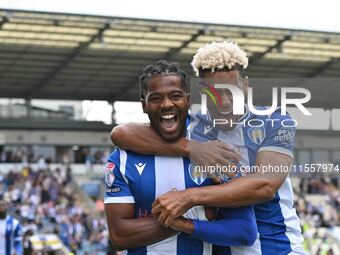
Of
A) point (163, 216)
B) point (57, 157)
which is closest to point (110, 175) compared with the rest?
point (163, 216)

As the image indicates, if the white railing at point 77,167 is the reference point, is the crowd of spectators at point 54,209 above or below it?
below

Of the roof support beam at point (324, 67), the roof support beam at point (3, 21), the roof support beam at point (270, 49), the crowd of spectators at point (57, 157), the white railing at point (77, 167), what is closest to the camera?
the roof support beam at point (3, 21)

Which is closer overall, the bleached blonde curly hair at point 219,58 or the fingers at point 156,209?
the fingers at point 156,209

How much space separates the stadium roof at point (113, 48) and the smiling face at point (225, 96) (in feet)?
67.1

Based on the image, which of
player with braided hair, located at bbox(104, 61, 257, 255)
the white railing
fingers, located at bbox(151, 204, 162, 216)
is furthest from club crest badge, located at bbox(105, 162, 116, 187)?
the white railing

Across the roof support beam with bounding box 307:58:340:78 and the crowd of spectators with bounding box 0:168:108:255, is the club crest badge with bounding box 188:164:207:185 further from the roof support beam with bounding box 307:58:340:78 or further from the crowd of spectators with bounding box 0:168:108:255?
the roof support beam with bounding box 307:58:340:78

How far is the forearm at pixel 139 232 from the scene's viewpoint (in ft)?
10.1

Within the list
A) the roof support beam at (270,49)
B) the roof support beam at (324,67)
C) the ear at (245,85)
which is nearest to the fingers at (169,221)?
the ear at (245,85)

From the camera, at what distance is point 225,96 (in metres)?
3.10

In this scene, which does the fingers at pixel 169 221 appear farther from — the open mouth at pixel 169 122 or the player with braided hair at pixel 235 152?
the open mouth at pixel 169 122

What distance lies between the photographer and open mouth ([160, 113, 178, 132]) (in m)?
3.04

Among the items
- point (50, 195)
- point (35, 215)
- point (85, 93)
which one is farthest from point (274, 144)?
point (85, 93)

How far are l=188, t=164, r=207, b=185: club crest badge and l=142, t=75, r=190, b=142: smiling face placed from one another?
16 centimetres

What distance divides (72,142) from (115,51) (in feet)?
28.1
